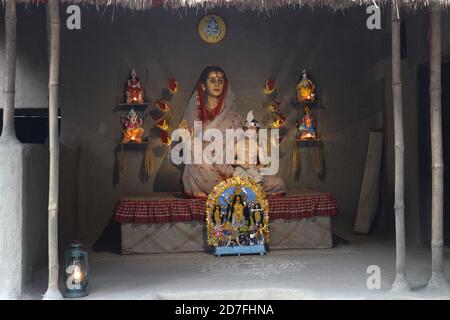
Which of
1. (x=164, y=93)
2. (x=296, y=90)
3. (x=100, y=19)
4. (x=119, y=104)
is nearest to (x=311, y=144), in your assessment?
(x=296, y=90)

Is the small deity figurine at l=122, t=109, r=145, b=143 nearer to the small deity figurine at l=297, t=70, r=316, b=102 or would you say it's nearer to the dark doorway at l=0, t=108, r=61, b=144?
the dark doorway at l=0, t=108, r=61, b=144

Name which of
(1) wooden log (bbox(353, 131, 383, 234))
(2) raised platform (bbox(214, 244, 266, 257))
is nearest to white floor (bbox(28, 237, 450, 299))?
(2) raised platform (bbox(214, 244, 266, 257))

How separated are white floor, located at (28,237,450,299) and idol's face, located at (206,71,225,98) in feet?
7.77

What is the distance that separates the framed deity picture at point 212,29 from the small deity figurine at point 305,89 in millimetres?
1416

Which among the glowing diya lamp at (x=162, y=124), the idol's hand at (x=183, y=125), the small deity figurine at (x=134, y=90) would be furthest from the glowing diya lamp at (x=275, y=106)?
the small deity figurine at (x=134, y=90)

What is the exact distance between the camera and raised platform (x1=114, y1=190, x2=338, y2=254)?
8.08m

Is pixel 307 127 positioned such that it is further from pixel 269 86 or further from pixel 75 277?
pixel 75 277

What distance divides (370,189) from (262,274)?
3.24m

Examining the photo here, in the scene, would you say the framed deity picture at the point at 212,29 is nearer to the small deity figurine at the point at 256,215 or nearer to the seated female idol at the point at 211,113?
the seated female idol at the point at 211,113

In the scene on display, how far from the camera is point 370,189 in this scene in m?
9.41

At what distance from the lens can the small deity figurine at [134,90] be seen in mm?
9242

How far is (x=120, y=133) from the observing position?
9.41 metres

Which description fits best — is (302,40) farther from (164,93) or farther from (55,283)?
(55,283)

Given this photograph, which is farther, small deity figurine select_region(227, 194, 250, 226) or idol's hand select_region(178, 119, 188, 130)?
idol's hand select_region(178, 119, 188, 130)
